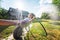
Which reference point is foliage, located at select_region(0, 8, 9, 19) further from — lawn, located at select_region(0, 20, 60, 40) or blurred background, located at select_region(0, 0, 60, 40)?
lawn, located at select_region(0, 20, 60, 40)

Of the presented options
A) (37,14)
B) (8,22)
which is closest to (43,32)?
(37,14)

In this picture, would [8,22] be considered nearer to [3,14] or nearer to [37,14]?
[3,14]

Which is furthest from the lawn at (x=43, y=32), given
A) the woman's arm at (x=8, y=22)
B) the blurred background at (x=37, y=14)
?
the woman's arm at (x=8, y=22)

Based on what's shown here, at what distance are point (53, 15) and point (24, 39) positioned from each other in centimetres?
54

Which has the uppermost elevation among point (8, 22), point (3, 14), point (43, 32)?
point (3, 14)

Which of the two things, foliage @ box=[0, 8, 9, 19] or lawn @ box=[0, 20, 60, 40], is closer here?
lawn @ box=[0, 20, 60, 40]

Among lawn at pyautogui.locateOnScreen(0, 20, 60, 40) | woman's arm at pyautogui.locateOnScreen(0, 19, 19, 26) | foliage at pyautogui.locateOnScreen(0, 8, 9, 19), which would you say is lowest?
lawn at pyautogui.locateOnScreen(0, 20, 60, 40)

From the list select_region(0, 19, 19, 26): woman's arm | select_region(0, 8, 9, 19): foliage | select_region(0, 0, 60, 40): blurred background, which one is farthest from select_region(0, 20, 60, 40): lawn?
select_region(0, 8, 9, 19): foliage

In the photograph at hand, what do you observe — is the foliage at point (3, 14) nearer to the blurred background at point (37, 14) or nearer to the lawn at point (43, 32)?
the blurred background at point (37, 14)

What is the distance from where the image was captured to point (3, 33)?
2713 mm

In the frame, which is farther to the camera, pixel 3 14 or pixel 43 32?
pixel 3 14

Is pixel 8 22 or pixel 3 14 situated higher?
pixel 3 14

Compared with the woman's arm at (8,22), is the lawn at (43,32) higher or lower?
lower

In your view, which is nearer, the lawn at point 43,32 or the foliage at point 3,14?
the lawn at point 43,32
